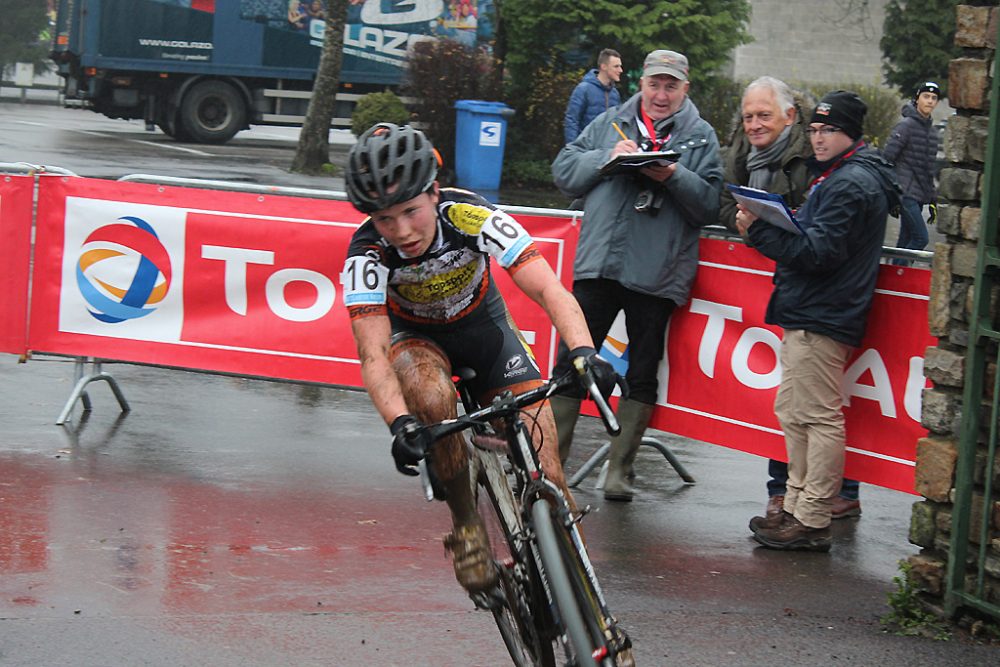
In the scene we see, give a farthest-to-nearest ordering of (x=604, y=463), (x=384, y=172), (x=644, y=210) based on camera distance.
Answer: (x=604, y=463), (x=644, y=210), (x=384, y=172)

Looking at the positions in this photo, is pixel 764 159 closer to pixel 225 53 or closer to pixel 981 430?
pixel 981 430

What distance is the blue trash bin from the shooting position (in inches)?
877

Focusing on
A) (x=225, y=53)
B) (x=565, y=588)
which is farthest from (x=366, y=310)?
(x=225, y=53)

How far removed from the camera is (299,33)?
2883 cm

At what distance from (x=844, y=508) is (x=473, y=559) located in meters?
3.52

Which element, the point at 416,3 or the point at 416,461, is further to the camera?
the point at 416,3

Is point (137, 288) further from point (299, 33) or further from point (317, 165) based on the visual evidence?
point (299, 33)

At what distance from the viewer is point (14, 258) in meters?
8.34

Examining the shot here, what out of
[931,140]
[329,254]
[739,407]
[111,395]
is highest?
[931,140]

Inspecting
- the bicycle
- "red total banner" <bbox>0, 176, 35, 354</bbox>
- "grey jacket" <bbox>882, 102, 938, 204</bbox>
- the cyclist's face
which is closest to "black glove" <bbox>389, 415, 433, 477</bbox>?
the bicycle

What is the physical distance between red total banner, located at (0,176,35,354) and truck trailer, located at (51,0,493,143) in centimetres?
1954

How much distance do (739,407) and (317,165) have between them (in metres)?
17.5

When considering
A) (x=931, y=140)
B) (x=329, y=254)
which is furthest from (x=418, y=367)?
(x=931, y=140)

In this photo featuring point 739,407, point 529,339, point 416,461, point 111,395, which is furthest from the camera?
point 111,395
